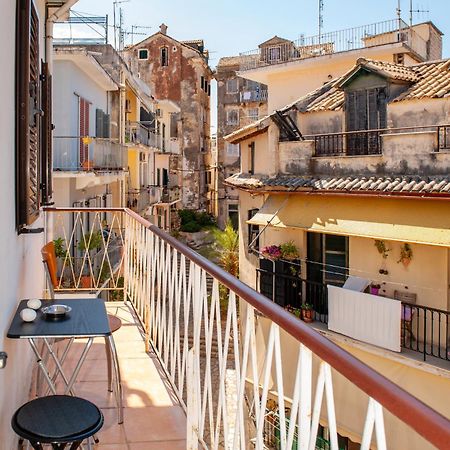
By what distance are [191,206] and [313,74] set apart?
21.2 metres

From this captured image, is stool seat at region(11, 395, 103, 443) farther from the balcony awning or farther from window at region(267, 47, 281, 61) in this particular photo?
window at region(267, 47, 281, 61)

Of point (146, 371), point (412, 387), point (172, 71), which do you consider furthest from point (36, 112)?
point (172, 71)

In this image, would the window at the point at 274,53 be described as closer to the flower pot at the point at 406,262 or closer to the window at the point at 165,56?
the window at the point at 165,56

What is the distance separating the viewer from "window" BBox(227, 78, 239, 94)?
4069 cm

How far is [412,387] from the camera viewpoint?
10.5 metres

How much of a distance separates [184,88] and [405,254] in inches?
1223

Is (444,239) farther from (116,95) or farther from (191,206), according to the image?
(191,206)

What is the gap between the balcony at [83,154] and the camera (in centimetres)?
1464

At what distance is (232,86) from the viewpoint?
40844 mm

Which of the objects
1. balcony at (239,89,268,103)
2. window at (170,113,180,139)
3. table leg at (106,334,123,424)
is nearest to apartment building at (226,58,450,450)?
table leg at (106,334,123,424)

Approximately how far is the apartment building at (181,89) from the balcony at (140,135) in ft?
25.9

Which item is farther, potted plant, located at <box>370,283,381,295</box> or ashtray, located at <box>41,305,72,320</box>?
potted plant, located at <box>370,283,381,295</box>

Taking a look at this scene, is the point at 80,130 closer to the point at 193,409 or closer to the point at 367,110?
the point at 367,110

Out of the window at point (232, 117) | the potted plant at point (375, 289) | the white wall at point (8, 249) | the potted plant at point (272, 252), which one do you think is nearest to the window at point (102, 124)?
the potted plant at point (272, 252)
